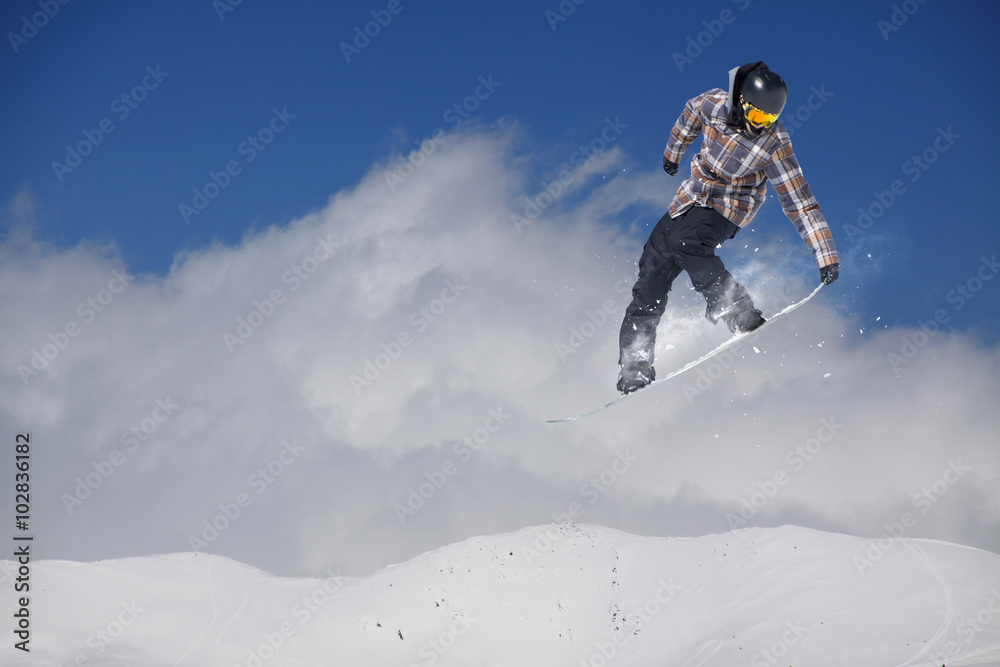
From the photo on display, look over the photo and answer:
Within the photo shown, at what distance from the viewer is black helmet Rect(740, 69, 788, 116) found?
20.1ft

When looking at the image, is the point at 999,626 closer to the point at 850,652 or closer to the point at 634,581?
the point at 850,652

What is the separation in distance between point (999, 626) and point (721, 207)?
30975 mm

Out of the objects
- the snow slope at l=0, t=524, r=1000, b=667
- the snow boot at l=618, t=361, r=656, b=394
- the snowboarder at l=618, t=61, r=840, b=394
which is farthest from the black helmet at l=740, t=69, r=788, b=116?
the snow slope at l=0, t=524, r=1000, b=667

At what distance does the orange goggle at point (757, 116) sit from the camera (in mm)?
6293

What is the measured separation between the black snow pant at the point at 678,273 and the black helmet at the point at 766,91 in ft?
4.69

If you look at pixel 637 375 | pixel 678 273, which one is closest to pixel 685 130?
pixel 678 273

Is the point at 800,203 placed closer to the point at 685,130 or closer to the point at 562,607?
the point at 685,130

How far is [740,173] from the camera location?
23.2ft

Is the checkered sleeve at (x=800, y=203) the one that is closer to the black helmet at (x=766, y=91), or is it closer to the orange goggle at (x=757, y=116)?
the orange goggle at (x=757, y=116)

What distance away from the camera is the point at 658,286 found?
8102mm

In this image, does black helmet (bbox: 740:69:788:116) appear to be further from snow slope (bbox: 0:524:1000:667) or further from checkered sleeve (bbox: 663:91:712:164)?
snow slope (bbox: 0:524:1000:667)

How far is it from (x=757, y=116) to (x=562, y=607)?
2322 inches

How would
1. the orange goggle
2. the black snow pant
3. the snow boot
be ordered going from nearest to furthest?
1. the orange goggle
2. the black snow pant
3. the snow boot

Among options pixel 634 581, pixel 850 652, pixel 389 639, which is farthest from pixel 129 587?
pixel 850 652
